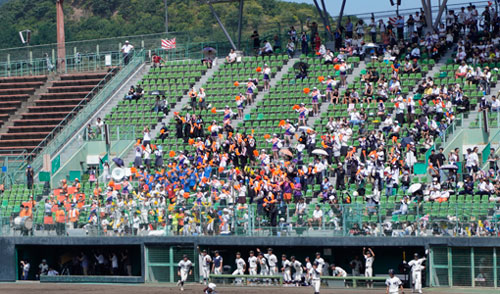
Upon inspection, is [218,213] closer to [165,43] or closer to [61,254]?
[61,254]

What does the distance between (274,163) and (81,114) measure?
13089 millimetres

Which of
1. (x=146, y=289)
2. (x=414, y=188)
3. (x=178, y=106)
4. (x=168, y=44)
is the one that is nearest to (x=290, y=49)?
(x=178, y=106)

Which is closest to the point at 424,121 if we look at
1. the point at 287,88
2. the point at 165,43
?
the point at 287,88

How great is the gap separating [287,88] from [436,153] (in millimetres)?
11172

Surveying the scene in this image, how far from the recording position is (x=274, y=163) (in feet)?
126

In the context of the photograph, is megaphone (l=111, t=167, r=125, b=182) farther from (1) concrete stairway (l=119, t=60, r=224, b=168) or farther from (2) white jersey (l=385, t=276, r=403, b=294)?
(2) white jersey (l=385, t=276, r=403, b=294)

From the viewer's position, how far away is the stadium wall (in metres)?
32.2

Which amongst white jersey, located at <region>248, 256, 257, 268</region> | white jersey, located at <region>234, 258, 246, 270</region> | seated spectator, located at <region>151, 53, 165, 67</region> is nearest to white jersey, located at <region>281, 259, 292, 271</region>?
white jersey, located at <region>248, 256, 257, 268</region>

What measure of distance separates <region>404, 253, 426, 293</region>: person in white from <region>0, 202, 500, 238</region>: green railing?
1.34 meters

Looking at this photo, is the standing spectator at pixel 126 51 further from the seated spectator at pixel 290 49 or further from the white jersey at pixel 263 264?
the white jersey at pixel 263 264

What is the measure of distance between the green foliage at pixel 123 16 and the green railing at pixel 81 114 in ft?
133

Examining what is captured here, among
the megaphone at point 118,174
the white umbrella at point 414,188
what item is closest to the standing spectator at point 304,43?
the megaphone at point 118,174

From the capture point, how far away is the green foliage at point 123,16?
3920 inches

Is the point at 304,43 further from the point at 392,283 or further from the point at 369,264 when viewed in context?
the point at 392,283
